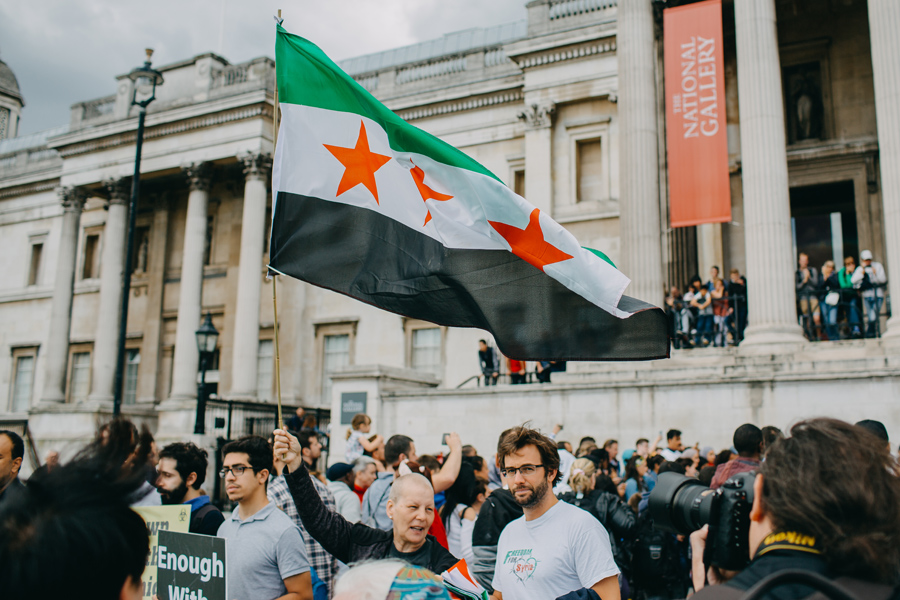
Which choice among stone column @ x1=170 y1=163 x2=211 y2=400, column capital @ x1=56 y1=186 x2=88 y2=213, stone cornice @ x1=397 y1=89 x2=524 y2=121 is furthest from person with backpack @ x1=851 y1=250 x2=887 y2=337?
column capital @ x1=56 y1=186 x2=88 y2=213

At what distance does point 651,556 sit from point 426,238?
3.86m

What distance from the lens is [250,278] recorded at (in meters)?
26.2

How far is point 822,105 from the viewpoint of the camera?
64.1 feet

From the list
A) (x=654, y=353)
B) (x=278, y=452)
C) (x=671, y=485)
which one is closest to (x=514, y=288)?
(x=654, y=353)

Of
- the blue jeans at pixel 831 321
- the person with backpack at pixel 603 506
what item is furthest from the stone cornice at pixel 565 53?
the person with backpack at pixel 603 506

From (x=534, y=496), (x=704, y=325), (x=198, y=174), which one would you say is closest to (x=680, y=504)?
(x=534, y=496)

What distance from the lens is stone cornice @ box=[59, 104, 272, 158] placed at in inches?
1054

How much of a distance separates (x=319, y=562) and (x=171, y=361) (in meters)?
25.9

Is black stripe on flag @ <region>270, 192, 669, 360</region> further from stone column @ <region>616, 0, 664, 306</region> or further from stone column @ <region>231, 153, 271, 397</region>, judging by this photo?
stone column @ <region>231, 153, 271, 397</region>

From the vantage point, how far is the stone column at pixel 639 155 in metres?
15.8

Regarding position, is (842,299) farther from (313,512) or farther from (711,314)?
(313,512)

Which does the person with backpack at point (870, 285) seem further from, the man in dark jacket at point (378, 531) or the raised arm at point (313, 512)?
the raised arm at point (313, 512)

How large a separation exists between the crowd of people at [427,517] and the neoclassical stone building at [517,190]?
2.74 m

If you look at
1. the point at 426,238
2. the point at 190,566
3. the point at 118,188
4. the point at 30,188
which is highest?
the point at 30,188
